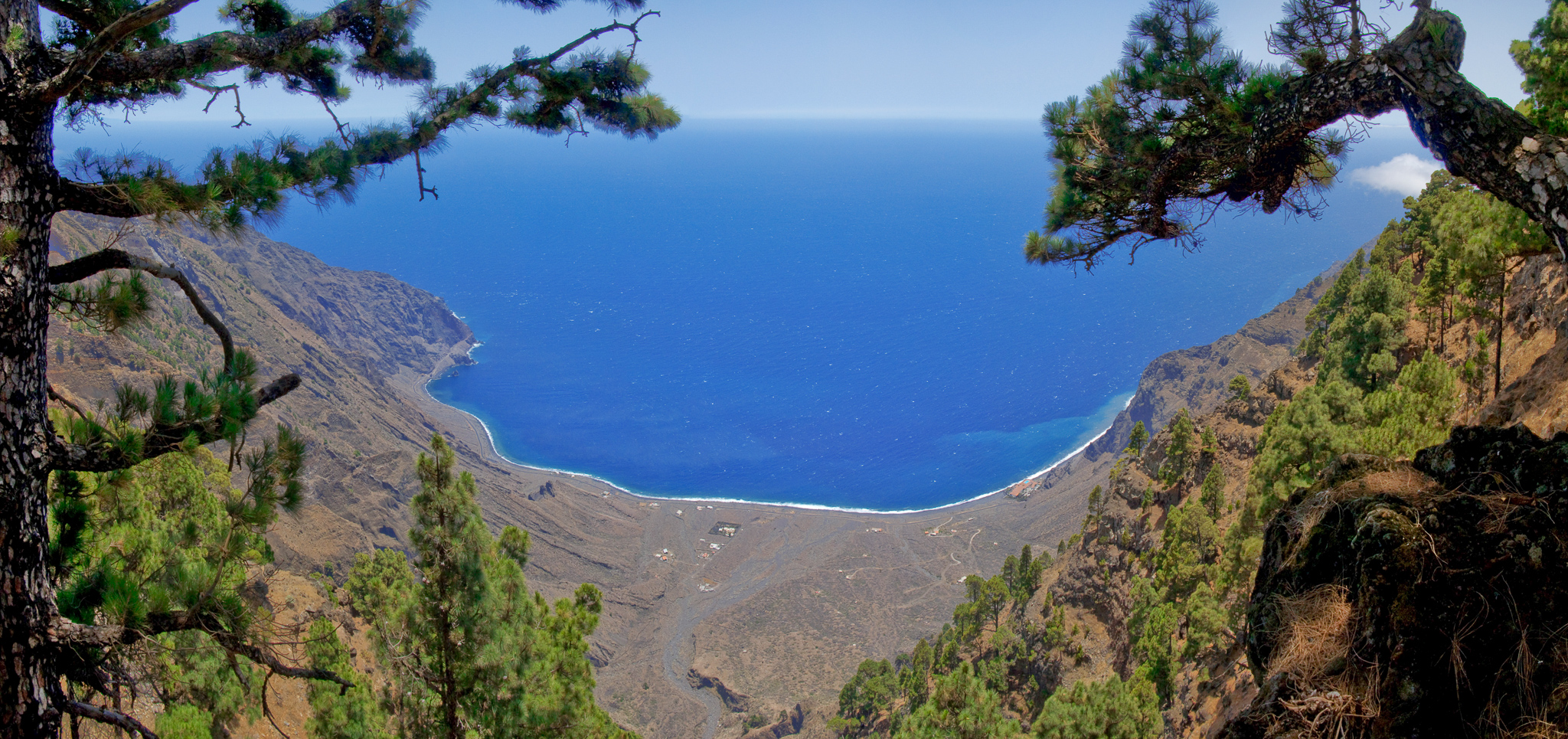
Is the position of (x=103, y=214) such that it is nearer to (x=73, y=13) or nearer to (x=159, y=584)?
(x=73, y=13)

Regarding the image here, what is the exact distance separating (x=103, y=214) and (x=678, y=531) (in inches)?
2626

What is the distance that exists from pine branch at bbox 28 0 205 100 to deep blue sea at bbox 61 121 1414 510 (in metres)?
54.5

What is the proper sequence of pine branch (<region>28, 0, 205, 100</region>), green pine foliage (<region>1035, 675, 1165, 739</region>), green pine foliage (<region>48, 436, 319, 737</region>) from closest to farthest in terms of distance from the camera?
pine branch (<region>28, 0, 205, 100</region>), green pine foliage (<region>48, 436, 319, 737</region>), green pine foliage (<region>1035, 675, 1165, 739</region>)

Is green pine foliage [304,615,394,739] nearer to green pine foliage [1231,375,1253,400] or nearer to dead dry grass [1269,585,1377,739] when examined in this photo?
dead dry grass [1269,585,1377,739]

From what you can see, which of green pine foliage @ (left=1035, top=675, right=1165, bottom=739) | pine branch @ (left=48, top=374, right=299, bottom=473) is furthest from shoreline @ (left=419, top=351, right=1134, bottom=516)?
pine branch @ (left=48, top=374, right=299, bottom=473)

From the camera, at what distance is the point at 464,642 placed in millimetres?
9359

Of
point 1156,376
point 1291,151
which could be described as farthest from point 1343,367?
point 1156,376

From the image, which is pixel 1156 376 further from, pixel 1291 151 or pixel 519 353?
pixel 519 353

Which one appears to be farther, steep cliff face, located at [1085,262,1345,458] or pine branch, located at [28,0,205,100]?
steep cliff face, located at [1085,262,1345,458]

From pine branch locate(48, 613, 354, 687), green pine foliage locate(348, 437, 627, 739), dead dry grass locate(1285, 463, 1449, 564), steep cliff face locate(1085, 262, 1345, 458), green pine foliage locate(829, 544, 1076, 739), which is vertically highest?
steep cliff face locate(1085, 262, 1345, 458)

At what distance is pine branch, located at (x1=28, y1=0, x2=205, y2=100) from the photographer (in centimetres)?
365

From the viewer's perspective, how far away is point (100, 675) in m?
4.02

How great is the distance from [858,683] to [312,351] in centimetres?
6271

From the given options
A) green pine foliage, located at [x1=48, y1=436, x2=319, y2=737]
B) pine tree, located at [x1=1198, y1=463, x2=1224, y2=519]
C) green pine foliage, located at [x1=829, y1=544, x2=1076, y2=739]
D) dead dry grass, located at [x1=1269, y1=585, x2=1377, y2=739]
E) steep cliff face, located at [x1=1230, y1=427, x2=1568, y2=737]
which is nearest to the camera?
green pine foliage, located at [x1=48, y1=436, x2=319, y2=737]
